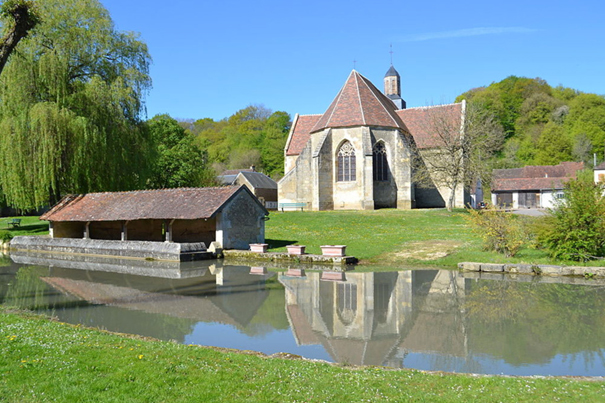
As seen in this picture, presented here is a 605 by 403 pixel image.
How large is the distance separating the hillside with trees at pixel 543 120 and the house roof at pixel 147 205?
149 feet

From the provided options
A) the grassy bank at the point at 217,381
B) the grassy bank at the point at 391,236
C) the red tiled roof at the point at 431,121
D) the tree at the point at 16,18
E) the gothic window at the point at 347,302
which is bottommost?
the gothic window at the point at 347,302

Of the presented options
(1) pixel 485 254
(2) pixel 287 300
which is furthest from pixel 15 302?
(1) pixel 485 254

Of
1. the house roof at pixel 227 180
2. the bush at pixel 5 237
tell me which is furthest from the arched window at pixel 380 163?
the house roof at pixel 227 180

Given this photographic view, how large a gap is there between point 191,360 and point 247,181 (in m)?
48.2

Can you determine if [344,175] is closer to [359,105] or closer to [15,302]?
[359,105]

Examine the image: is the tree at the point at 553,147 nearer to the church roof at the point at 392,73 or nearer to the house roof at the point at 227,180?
the church roof at the point at 392,73

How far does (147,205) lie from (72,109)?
785 cm

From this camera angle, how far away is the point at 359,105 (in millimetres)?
35281

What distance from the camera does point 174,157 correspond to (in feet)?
140

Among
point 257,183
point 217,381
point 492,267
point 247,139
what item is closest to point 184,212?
point 492,267

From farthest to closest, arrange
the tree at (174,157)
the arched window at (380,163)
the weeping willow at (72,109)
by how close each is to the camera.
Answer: the tree at (174,157)
the arched window at (380,163)
the weeping willow at (72,109)

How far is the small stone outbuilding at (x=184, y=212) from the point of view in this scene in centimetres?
2128

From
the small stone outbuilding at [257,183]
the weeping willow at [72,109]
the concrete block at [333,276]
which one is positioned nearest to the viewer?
the concrete block at [333,276]

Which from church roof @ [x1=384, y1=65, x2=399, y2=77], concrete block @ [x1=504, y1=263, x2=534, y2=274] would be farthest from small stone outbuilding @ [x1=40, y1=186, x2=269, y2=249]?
church roof @ [x1=384, y1=65, x2=399, y2=77]
